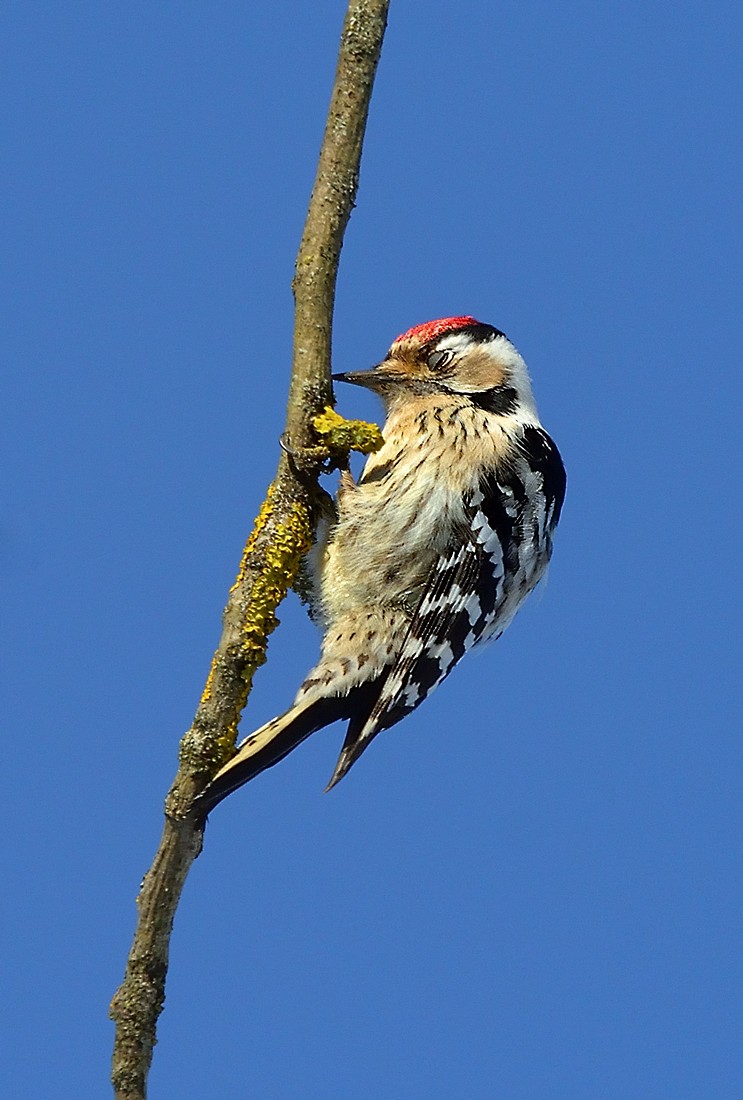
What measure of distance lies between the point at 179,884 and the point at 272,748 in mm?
400

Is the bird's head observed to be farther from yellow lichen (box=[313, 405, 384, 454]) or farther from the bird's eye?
yellow lichen (box=[313, 405, 384, 454])

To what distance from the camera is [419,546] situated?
3.54 m

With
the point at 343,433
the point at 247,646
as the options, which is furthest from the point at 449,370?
the point at 247,646

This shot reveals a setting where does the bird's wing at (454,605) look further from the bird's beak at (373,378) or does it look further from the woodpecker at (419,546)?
the bird's beak at (373,378)

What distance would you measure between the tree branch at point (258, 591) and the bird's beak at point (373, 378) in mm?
664

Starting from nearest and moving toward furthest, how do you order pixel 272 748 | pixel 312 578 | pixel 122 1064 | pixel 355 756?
pixel 122 1064 < pixel 272 748 < pixel 355 756 < pixel 312 578

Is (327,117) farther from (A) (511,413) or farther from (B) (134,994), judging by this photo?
(B) (134,994)

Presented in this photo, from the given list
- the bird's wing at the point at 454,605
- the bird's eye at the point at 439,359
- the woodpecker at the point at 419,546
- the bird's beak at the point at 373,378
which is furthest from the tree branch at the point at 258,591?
the bird's eye at the point at 439,359

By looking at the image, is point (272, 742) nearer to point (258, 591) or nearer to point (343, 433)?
point (258, 591)

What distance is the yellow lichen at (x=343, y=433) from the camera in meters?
3.11

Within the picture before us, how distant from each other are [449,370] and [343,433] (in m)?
0.73

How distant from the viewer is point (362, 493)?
11.6 feet

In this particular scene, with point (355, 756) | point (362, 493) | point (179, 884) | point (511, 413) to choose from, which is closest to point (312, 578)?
point (362, 493)

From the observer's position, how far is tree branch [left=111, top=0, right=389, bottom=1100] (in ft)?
9.32
